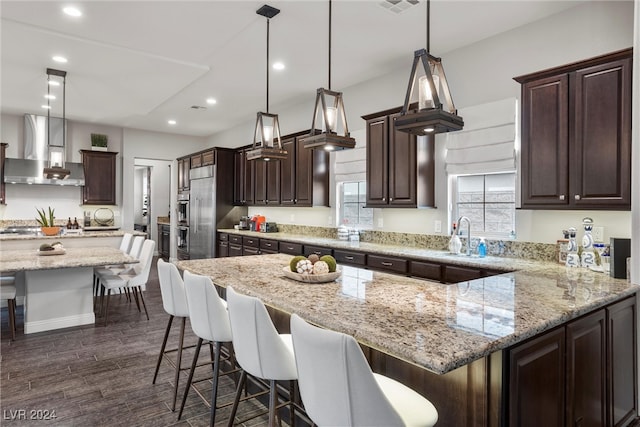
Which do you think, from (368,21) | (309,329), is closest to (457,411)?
(309,329)

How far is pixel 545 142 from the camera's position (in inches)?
113

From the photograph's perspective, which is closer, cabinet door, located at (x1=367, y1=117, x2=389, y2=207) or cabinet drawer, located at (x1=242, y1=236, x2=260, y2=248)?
cabinet door, located at (x1=367, y1=117, x2=389, y2=207)

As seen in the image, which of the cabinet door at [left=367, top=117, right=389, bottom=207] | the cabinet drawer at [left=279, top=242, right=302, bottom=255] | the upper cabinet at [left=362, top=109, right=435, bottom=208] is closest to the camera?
the upper cabinet at [left=362, top=109, right=435, bottom=208]

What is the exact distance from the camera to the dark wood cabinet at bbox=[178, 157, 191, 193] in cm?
801

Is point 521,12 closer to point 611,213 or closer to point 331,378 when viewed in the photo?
point 611,213

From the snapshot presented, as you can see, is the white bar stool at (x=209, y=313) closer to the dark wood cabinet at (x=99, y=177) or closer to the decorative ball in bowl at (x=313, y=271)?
the decorative ball in bowl at (x=313, y=271)

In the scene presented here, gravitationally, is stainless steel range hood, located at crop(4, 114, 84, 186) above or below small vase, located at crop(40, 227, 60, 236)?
above

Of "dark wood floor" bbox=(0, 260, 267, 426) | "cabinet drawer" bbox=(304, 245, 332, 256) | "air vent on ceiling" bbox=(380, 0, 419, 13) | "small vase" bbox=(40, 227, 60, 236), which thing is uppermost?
"air vent on ceiling" bbox=(380, 0, 419, 13)

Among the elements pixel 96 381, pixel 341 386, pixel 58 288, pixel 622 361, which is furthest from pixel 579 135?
pixel 58 288

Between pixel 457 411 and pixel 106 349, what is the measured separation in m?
3.30

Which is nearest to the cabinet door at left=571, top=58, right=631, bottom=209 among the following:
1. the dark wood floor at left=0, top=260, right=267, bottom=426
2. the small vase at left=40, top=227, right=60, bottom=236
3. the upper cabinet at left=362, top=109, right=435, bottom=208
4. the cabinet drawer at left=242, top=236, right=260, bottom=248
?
the upper cabinet at left=362, top=109, right=435, bottom=208

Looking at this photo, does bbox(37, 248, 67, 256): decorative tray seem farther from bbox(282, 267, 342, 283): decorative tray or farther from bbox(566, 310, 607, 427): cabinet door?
bbox(566, 310, 607, 427): cabinet door

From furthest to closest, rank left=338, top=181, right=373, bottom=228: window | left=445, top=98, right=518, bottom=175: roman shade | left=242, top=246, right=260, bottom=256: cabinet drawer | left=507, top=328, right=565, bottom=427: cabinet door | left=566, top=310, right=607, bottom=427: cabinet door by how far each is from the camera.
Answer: left=242, top=246, right=260, bottom=256: cabinet drawer → left=338, top=181, right=373, bottom=228: window → left=445, top=98, right=518, bottom=175: roman shade → left=566, top=310, right=607, bottom=427: cabinet door → left=507, top=328, right=565, bottom=427: cabinet door

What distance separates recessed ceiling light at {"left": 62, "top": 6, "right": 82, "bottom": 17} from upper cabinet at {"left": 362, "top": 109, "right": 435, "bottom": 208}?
2.85 metres
